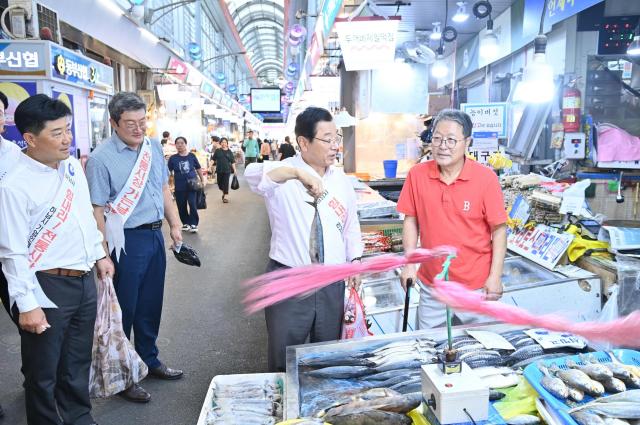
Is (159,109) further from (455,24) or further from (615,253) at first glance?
(615,253)

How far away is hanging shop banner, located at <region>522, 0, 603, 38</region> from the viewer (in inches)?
185

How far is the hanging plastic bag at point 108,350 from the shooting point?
127 inches

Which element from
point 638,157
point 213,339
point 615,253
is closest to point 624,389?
point 615,253

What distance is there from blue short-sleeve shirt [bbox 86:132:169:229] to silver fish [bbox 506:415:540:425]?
8.18 feet

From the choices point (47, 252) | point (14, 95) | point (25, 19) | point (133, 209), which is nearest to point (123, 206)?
point (133, 209)

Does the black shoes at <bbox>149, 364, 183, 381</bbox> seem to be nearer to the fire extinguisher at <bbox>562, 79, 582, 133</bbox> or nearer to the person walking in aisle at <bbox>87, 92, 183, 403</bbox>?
the person walking in aisle at <bbox>87, 92, 183, 403</bbox>

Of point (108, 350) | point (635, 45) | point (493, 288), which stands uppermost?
point (635, 45)

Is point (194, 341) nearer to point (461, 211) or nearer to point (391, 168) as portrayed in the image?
point (461, 211)

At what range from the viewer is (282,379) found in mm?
2492

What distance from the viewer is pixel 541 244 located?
4434 millimetres

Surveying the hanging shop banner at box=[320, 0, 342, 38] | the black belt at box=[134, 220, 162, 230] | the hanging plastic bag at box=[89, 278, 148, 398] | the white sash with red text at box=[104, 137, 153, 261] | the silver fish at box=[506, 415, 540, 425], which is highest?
the hanging shop banner at box=[320, 0, 342, 38]

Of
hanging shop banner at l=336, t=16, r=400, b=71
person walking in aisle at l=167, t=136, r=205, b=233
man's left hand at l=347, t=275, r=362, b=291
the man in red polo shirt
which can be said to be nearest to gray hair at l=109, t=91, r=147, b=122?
man's left hand at l=347, t=275, r=362, b=291

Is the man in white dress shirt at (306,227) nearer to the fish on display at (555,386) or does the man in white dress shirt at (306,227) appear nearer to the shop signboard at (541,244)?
the fish on display at (555,386)

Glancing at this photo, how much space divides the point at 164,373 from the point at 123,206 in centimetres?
139
